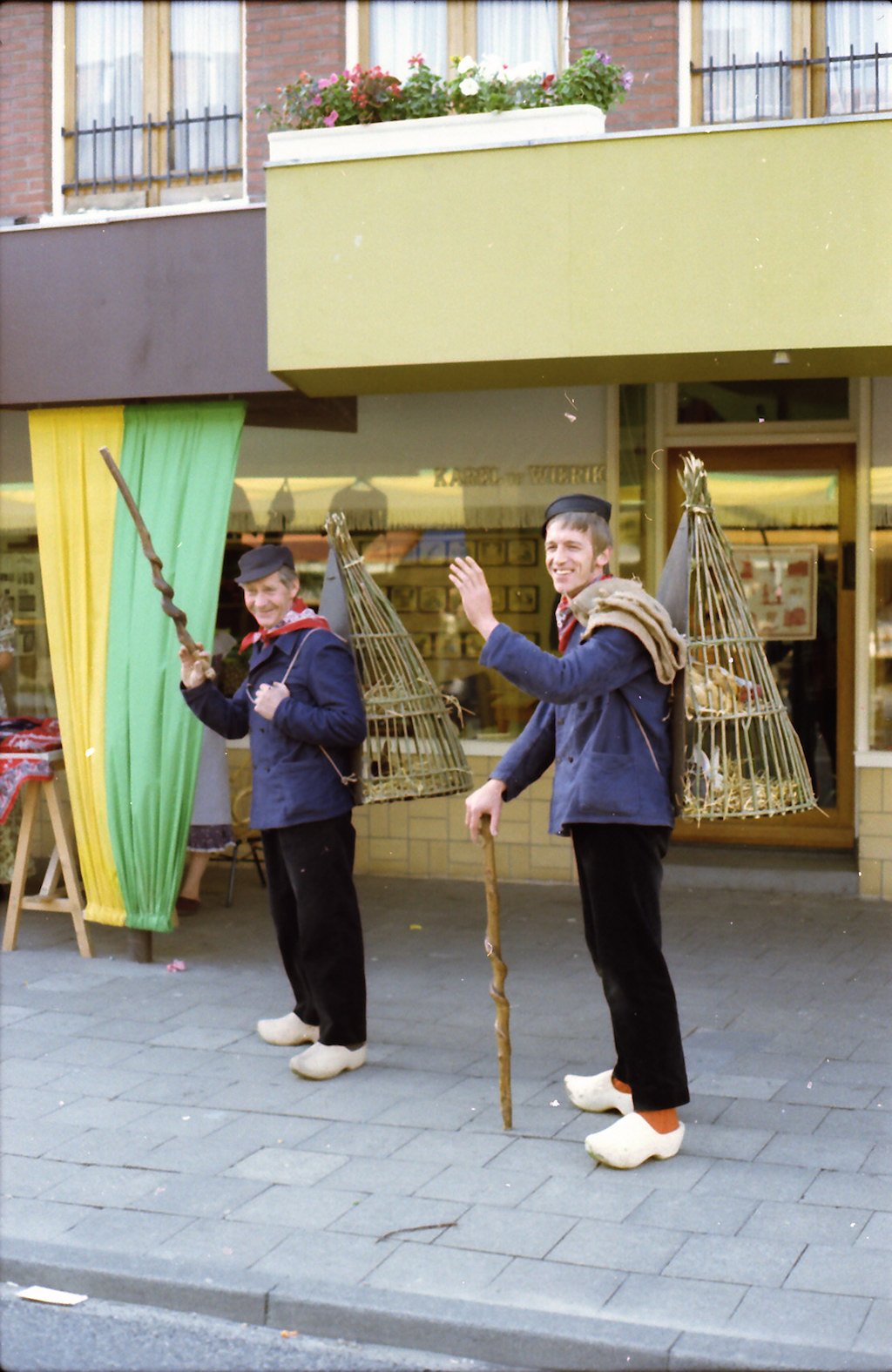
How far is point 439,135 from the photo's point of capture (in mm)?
6574

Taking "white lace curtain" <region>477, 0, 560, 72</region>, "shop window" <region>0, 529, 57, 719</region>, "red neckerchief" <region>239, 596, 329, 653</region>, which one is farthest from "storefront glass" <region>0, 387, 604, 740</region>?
"red neckerchief" <region>239, 596, 329, 653</region>

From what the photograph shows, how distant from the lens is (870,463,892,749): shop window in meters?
8.24

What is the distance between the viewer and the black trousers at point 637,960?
4.48 metres

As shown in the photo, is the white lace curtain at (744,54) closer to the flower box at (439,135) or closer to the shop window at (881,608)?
the flower box at (439,135)

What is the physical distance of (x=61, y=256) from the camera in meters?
6.99

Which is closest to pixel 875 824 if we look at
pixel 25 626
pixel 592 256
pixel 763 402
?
pixel 763 402

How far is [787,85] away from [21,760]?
544cm

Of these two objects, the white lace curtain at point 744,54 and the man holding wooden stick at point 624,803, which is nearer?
→ the man holding wooden stick at point 624,803

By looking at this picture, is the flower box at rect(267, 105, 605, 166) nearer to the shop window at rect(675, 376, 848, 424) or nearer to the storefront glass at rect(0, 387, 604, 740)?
the storefront glass at rect(0, 387, 604, 740)

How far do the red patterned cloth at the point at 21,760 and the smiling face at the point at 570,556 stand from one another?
3728 mm

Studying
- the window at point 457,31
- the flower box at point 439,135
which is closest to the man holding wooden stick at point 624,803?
the flower box at point 439,135

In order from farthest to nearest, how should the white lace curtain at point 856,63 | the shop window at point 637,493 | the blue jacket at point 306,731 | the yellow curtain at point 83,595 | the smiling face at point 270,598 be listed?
the shop window at point 637,493
the white lace curtain at point 856,63
the yellow curtain at point 83,595
the smiling face at point 270,598
the blue jacket at point 306,731

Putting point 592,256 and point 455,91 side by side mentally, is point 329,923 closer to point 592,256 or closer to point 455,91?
point 592,256

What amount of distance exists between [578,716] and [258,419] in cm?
445
